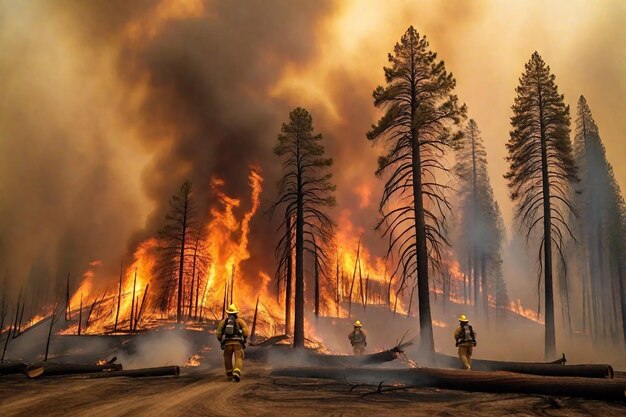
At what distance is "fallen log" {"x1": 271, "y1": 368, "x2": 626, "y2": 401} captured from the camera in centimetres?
750

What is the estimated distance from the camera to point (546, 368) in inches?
447

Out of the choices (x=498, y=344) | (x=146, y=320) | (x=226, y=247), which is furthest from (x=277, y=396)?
(x=498, y=344)

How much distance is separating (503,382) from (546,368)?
3.89 m

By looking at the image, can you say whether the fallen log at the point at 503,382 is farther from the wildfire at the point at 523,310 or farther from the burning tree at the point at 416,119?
the wildfire at the point at 523,310

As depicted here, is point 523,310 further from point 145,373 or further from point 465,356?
point 145,373

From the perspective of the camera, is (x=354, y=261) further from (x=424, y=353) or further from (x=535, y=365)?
(x=535, y=365)

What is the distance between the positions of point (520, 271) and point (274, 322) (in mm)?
61258

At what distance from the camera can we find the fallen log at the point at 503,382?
7.50m

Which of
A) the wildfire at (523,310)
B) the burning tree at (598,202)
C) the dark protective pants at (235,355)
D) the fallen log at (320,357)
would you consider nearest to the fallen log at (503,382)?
the fallen log at (320,357)

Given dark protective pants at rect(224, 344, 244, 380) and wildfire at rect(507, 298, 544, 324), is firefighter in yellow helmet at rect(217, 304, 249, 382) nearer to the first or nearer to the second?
dark protective pants at rect(224, 344, 244, 380)

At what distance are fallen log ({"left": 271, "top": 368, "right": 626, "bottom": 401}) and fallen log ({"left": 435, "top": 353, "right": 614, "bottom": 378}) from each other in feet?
6.90

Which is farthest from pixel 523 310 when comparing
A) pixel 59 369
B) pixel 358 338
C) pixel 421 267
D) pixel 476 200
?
pixel 59 369

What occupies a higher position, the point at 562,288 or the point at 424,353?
the point at 562,288

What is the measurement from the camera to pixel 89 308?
37.3m
